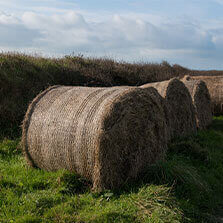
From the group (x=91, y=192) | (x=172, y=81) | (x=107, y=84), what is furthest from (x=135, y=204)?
(x=107, y=84)

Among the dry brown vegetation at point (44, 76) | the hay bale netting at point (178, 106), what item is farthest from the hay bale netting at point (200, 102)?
the dry brown vegetation at point (44, 76)

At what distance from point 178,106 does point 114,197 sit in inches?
185

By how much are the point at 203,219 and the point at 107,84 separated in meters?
8.55

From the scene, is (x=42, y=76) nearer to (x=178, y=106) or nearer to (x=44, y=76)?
(x=44, y=76)

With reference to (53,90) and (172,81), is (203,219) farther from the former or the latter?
(172,81)

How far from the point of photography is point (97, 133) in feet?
16.1

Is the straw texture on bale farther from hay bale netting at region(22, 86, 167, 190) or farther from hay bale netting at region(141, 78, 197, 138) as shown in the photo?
hay bale netting at region(22, 86, 167, 190)

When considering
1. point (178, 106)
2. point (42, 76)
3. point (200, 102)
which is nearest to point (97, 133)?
point (178, 106)

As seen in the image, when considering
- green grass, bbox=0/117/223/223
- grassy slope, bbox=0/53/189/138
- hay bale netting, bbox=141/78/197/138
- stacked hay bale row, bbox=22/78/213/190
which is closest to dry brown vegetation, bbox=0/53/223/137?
grassy slope, bbox=0/53/189/138

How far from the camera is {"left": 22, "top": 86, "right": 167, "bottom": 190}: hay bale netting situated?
16.3ft

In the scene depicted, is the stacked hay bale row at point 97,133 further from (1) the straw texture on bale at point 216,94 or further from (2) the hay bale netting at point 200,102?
(1) the straw texture on bale at point 216,94

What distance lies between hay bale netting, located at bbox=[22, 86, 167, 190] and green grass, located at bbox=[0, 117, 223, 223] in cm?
24

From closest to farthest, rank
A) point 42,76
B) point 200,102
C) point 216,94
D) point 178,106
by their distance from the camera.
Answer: point 178,106 < point 42,76 < point 200,102 < point 216,94

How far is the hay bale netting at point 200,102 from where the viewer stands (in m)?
10.3
